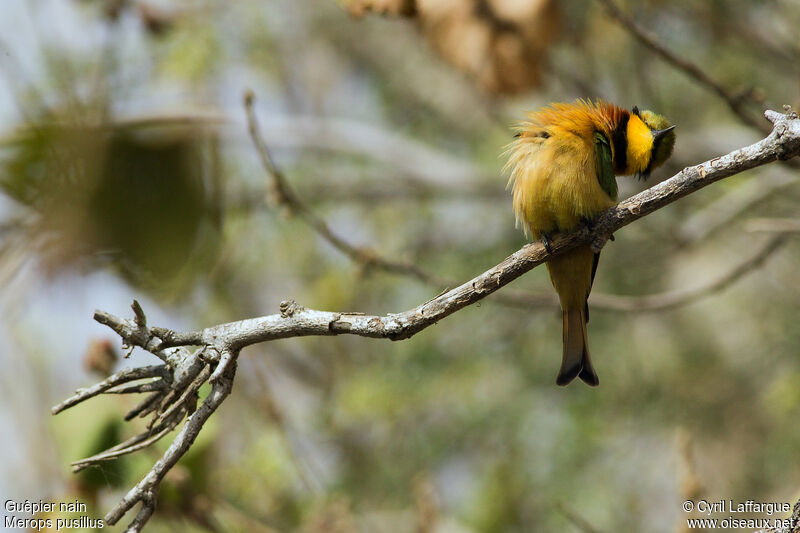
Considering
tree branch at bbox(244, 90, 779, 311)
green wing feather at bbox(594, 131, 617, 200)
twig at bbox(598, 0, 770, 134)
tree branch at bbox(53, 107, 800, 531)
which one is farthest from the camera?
tree branch at bbox(244, 90, 779, 311)

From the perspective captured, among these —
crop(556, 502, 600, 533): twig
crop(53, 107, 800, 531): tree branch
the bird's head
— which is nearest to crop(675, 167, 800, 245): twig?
the bird's head

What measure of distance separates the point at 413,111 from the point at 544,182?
512 cm

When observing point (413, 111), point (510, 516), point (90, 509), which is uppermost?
point (413, 111)

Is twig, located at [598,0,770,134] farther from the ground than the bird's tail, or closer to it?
farther from the ground

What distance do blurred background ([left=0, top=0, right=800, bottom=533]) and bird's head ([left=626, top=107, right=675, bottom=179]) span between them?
0.41 metres

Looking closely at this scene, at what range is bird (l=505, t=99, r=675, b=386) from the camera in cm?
255

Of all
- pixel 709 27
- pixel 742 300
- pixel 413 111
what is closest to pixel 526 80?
pixel 709 27

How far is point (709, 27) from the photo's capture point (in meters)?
4.92

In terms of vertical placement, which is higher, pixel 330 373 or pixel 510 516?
pixel 330 373

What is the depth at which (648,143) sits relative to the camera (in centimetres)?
275

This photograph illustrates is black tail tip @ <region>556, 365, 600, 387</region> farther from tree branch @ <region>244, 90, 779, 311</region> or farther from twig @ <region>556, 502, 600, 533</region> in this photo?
tree branch @ <region>244, 90, 779, 311</region>

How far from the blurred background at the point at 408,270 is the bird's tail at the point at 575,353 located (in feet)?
1.44

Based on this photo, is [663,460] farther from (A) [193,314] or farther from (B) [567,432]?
(A) [193,314]

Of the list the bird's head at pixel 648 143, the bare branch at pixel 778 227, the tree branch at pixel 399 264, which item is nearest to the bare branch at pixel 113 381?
the tree branch at pixel 399 264
